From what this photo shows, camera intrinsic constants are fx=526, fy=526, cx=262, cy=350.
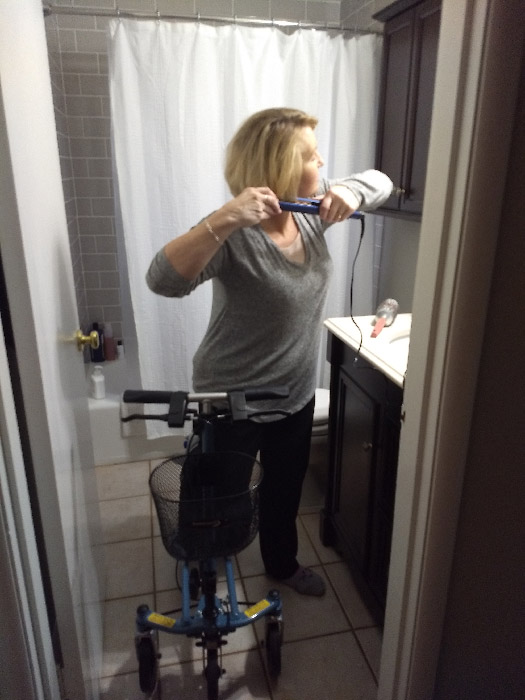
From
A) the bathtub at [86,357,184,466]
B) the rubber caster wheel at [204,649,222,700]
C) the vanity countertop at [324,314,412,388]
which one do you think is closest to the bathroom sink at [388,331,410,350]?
the vanity countertop at [324,314,412,388]

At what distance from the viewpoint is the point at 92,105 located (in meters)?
2.37

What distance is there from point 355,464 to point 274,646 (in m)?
0.52

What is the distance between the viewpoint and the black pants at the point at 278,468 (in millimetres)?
1363

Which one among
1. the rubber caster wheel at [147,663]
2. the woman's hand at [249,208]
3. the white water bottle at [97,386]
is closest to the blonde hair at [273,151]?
the woman's hand at [249,208]

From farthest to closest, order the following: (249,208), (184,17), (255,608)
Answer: (184,17), (255,608), (249,208)

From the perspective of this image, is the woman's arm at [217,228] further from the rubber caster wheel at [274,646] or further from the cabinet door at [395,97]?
the rubber caster wheel at [274,646]

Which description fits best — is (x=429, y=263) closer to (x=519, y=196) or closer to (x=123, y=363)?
(x=519, y=196)

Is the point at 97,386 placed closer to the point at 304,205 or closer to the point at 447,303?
the point at 304,205

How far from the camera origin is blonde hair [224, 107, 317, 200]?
120cm

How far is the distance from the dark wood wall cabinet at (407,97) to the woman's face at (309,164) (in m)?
0.43

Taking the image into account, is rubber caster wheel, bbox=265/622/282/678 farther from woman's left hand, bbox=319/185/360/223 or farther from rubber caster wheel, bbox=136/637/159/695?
woman's left hand, bbox=319/185/360/223

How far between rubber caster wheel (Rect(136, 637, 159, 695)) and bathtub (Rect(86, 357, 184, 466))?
3.85 ft

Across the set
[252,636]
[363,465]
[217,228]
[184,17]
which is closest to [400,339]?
[363,465]

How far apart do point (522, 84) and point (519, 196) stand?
0.13m
